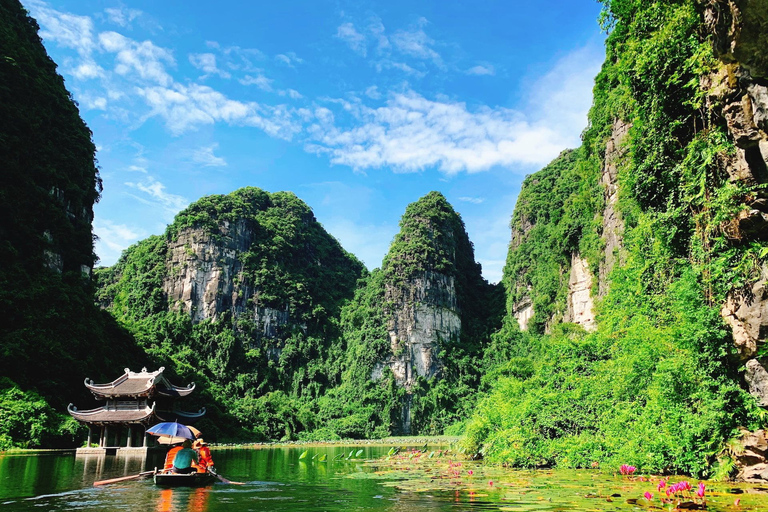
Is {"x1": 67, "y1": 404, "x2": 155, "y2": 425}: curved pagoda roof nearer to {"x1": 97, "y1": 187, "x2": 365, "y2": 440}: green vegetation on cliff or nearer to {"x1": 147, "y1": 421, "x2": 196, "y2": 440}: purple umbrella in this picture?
{"x1": 147, "y1": 421, "x2": 196, "y2": 440}: purple umbrella

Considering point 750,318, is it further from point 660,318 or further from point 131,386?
point 131,386

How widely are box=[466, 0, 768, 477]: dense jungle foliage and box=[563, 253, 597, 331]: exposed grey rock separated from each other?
29.7 feet

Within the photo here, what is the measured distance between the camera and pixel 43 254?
28.9 m

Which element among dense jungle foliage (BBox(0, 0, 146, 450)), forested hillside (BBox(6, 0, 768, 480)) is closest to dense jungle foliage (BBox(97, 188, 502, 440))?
forested hillside (BBox(6, 0, 768, 480))

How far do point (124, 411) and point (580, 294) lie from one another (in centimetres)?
2132

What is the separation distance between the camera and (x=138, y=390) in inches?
880

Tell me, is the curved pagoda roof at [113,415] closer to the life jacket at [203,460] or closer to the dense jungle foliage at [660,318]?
the life jacket at [203,460]

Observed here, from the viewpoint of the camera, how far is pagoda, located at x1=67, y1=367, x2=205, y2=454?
21438 millimetres

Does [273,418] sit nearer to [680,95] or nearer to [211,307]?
[211,307]

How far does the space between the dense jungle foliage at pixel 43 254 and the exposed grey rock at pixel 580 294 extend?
23.1 metres

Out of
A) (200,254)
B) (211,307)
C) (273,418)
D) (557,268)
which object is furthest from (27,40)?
(557,268)

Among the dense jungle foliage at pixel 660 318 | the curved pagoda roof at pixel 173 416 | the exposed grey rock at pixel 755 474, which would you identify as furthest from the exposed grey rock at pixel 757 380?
the curved pagoda roof at pixel 173 416

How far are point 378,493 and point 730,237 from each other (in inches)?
247

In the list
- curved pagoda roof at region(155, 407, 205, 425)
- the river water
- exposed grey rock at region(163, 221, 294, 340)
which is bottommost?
the river water
